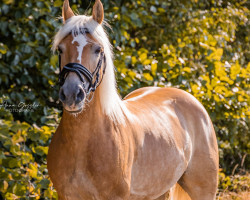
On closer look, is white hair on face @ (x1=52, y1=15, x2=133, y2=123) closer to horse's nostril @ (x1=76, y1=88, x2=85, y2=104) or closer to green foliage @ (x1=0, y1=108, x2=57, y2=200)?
horse's nostril @ (x1=76, y1=88, x2=85, y2=104)

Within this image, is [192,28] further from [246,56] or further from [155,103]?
[155,103]

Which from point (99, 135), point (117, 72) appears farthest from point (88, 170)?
point (117, 72)

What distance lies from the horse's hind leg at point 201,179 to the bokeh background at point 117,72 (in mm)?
1220

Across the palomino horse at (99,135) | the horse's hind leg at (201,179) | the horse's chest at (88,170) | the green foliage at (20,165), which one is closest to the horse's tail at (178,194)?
the horse's hind leg at (201,179)

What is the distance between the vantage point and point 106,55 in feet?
7.70

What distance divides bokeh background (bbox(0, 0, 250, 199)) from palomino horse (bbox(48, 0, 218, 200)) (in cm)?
121

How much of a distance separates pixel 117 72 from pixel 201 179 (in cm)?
168

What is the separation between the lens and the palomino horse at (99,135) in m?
2.19

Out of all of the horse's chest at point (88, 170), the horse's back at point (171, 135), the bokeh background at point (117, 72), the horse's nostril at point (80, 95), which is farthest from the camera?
the bokeh background at point (117, 72)

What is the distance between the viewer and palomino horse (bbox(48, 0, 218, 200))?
219 centimetres

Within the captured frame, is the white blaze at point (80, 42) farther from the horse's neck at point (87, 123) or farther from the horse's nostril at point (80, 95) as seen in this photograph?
the horse's neck at point (87, 123)

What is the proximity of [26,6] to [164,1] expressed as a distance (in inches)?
79.7

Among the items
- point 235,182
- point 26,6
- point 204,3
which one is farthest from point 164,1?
point 235,182

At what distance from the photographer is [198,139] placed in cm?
317
